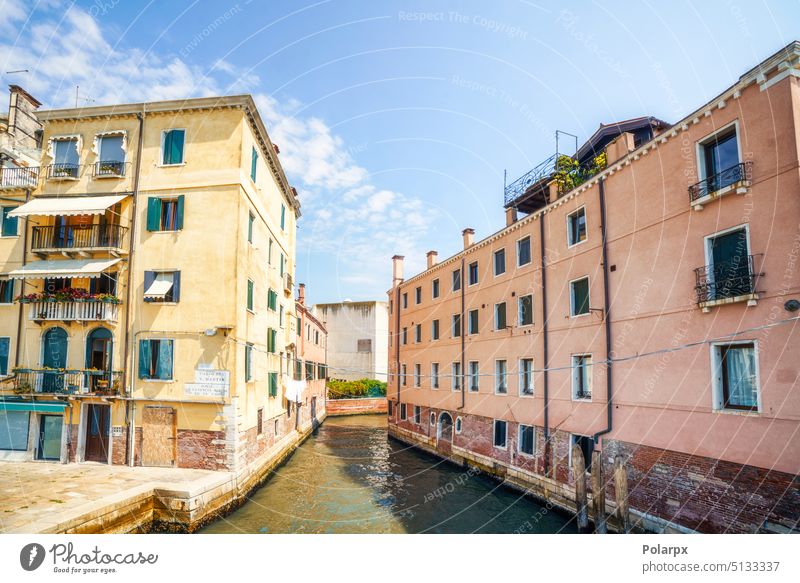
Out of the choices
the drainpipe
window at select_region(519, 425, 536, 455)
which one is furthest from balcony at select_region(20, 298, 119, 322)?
the drainpipe

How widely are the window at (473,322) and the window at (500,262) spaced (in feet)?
7.84

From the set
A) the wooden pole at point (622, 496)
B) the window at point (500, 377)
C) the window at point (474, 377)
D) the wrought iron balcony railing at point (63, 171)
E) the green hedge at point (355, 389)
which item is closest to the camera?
the wooden pole at point (622, 496)

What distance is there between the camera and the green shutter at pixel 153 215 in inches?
614

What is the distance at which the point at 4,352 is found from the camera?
1598 centimetres

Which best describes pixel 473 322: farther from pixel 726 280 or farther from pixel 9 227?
pixel 9 227

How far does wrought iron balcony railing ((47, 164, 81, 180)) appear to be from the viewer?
1620 cm

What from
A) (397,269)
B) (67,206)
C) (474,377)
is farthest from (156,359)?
(397,269)

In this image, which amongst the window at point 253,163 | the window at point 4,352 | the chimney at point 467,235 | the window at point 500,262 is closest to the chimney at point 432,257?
the chimney at point 467,235

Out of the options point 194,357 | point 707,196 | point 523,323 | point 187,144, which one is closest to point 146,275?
point 194,357

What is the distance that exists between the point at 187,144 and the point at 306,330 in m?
18.9

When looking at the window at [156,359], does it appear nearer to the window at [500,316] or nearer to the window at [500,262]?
the window at [500,316]

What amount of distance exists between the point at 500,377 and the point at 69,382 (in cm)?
1524

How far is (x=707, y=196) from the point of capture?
983cm

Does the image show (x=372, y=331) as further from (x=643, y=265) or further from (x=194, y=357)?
(x=643, y=265)
